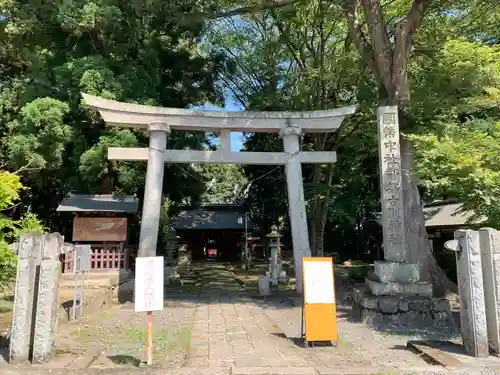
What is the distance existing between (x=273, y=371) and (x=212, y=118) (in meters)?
8.82

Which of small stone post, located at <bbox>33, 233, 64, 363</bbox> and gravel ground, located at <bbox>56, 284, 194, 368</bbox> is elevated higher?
small stone post, located at <bbox>33, 233, 64, 363</bbox>

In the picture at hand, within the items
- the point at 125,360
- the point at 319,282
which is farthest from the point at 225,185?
the point at 125,360

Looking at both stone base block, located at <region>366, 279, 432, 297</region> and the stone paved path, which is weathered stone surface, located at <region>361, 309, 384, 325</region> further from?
stone base block, located at <region>366, 279, 432, 297</region>

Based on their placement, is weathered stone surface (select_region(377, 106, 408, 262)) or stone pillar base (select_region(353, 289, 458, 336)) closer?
stone pillar base (select_region(353, 289, 458, 336))

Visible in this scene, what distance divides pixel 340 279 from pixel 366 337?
1010 centimetres

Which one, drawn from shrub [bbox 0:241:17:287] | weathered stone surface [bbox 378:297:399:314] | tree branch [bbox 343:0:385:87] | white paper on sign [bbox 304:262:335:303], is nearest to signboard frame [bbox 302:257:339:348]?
white paper on sign [bbox 304:262:335:303]

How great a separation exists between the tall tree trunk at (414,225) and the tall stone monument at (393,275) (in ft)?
2.78

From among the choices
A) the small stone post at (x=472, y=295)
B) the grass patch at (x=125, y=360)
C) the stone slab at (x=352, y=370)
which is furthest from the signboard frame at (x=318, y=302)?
the grass patch at (x=125, y=360)

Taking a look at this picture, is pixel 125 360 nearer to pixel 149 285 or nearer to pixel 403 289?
pixel 149 285

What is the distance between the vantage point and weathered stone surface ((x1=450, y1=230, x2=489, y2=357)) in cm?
598

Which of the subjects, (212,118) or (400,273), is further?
(212,118)

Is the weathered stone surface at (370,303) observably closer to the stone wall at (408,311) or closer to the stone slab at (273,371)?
the stone wall at (408,311)

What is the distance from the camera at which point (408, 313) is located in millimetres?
9133

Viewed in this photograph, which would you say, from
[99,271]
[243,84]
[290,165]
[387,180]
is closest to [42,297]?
[387,180]
